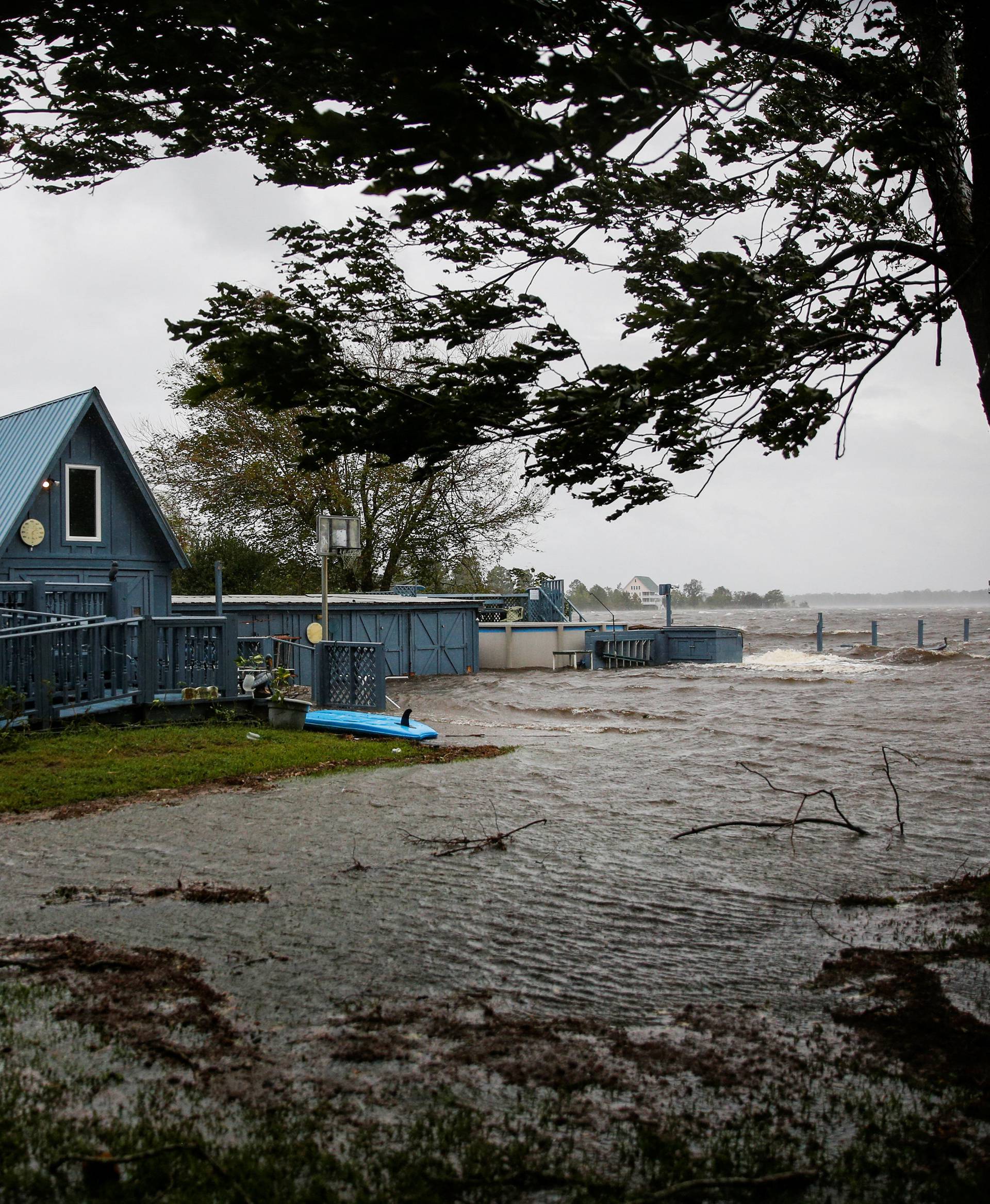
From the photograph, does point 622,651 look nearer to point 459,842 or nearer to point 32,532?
point 32,532

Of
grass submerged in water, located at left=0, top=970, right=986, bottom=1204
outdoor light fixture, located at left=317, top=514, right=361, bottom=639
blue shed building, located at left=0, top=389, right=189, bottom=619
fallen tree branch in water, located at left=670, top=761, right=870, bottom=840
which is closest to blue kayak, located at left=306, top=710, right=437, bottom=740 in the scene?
outdoor light fixture, located at left=317, top=514, right=361, bottom=639

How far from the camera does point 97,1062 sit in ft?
13.2

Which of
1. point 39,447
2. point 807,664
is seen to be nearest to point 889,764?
point 39,447

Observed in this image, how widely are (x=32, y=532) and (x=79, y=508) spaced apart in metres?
1.30

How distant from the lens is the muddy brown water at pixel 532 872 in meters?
5.34

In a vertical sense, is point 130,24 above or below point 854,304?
above

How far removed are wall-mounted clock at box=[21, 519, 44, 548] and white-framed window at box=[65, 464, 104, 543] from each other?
0.64 meters

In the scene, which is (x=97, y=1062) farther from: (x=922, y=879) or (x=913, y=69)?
(x=913, y=69)

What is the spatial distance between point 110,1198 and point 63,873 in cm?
483

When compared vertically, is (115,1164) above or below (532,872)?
above

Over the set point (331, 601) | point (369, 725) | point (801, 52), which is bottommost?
point (369, 725)

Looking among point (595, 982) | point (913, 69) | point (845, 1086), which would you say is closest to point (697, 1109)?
point (845, 1086)

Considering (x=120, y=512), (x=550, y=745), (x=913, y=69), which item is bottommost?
(x=550, y=745)

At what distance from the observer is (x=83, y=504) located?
20.6 metres
